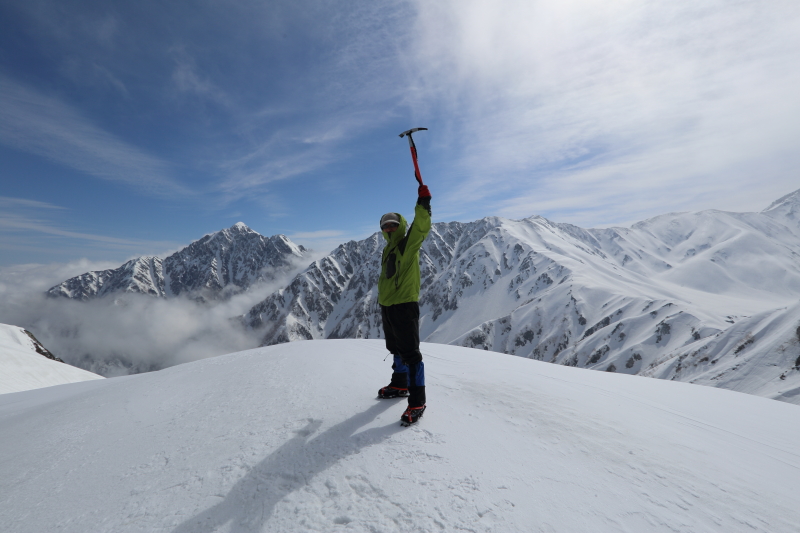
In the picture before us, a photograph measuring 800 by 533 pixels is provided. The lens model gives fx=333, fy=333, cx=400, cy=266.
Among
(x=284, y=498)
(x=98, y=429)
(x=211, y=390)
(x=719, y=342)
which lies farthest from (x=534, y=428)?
(x=719, y=342)

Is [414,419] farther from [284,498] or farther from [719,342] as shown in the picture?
[719,342]

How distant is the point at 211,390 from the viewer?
5.79 m

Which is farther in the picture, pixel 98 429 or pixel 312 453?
pixel 98 429

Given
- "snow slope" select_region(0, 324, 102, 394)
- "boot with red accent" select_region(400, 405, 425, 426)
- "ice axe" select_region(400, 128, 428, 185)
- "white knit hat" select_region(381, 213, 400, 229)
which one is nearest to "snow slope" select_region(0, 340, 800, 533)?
"boot with red accent" select_region(400, 405, 425, 426)

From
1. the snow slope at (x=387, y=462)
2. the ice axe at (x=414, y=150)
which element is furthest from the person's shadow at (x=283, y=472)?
the ice axe at (x=414, y=150)

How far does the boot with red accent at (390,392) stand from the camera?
5.30 meters

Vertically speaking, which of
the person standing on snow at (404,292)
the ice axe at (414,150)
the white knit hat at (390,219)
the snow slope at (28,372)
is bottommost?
the snow slope at (28,372)

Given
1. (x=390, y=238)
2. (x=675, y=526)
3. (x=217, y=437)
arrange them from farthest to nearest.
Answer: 1. (x=390, y=238)
2. (x=217, y=437)
3. (x=675, y=526)

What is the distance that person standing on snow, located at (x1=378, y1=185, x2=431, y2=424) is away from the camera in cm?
493

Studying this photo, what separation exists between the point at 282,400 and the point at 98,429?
7.96ft

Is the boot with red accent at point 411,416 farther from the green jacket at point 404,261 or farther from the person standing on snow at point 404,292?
the green jacket at point 404,261

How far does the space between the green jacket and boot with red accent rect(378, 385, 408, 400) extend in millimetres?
1383

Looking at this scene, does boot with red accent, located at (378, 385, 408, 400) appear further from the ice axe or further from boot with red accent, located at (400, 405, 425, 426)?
the ice axe

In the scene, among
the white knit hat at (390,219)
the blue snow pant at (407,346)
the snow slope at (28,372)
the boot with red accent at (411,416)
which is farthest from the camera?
the snow slope at (28,372)
